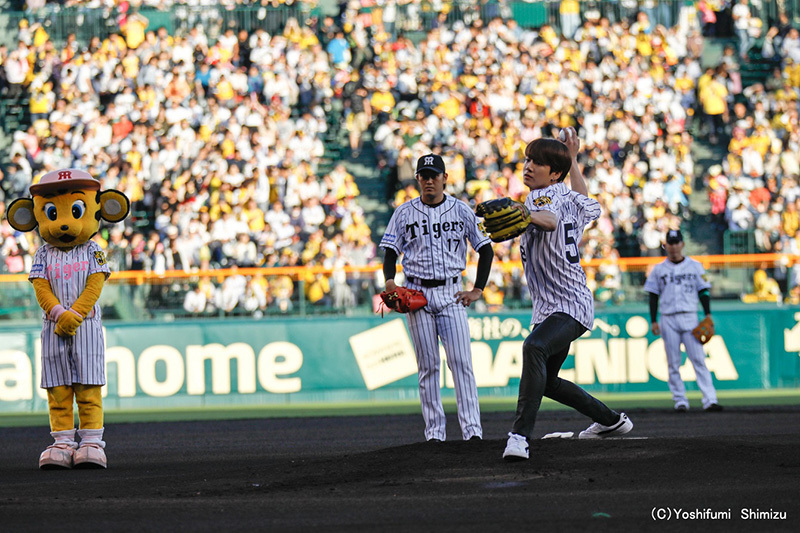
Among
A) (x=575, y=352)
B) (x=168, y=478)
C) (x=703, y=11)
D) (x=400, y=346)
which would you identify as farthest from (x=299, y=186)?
(x=168, y=478)

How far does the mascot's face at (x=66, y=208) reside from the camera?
10.0 meters

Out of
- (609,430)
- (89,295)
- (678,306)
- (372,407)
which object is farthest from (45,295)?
(372,407)

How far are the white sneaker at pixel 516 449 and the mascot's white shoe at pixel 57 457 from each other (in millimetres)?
3742

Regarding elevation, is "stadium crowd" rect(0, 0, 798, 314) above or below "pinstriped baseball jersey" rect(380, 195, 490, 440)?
above

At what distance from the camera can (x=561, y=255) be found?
833 centimetres

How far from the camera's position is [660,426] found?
42.6 ft

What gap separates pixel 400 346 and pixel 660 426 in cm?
606

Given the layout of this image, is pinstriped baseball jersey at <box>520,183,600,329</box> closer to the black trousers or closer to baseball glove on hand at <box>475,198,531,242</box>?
the black trousers

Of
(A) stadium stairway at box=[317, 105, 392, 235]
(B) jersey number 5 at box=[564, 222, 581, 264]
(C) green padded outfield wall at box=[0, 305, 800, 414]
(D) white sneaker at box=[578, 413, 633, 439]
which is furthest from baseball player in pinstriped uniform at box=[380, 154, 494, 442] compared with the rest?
(A) stadium stairway at box=[317, 105, 392, 235]

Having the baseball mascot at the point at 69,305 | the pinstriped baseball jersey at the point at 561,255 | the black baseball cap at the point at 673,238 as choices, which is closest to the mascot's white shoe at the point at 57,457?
the baseball mascot at the point at 69,305

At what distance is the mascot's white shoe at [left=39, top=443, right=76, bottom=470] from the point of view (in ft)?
31.6

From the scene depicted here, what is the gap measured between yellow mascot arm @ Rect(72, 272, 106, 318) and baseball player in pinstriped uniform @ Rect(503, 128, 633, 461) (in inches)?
144

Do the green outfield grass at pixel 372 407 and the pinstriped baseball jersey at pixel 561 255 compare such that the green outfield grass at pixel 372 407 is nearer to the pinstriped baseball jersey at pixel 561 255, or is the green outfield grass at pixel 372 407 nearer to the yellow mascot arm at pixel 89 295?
the yellow mascot arm at pixel 89 295

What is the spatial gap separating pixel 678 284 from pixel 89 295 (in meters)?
8.21
